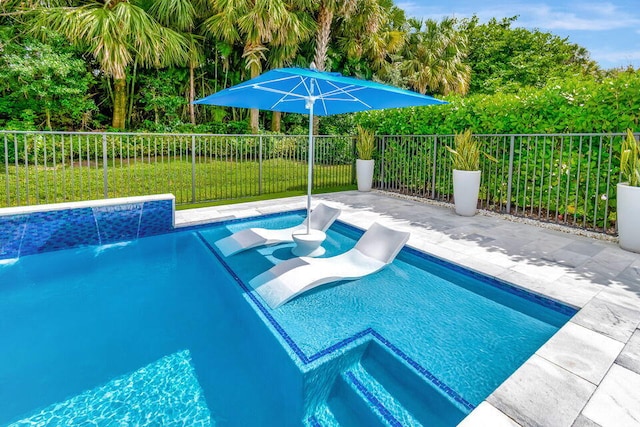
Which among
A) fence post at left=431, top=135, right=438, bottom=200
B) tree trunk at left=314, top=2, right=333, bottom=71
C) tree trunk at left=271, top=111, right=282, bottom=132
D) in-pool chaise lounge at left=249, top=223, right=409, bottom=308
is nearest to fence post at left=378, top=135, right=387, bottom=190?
fence post at left=431, top=135, right=438, bottom=200

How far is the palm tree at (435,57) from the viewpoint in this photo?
727 inches

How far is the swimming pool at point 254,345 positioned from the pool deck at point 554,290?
0.27 metres

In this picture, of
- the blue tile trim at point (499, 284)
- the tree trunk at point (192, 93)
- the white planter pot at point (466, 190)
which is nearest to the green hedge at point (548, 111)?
the white planter pot at point (466, 190)

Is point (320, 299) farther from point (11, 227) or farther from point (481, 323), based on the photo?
point (11, 227)

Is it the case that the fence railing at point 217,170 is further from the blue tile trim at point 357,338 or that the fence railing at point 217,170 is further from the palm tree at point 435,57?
the palm tree at point 435,57

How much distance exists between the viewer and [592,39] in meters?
26.5

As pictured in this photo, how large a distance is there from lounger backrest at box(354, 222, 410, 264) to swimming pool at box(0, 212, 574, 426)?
0.23m

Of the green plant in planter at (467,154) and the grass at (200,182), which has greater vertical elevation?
the green plant in planter at (467,154)

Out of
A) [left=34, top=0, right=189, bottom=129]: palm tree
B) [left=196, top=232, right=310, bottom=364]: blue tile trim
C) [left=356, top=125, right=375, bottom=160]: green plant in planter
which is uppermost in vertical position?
[left=34, top=0, right=189, bottom=129]: palm tree

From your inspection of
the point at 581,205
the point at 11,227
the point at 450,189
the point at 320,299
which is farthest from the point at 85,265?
the point at 581,205

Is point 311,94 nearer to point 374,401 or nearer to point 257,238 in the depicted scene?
point 257,238

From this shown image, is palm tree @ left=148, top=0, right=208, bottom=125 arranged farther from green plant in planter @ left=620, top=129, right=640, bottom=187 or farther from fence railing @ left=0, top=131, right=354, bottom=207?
green plant in planter @ left=620, top=129, right=640, bottom=187

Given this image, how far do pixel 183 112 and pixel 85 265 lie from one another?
462 inches

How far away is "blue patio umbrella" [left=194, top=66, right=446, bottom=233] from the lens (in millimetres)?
4023
